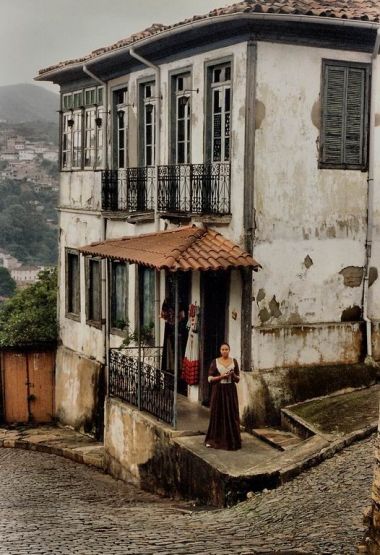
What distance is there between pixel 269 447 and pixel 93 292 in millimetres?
8476

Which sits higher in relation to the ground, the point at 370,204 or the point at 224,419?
the point at 370,204

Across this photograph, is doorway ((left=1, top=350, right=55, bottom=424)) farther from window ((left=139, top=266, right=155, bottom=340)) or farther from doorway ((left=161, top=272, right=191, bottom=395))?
doorway ((left=161, top=272, right=191, bottom=395))

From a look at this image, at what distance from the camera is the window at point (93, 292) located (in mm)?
20516

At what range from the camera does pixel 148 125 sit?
1816cm

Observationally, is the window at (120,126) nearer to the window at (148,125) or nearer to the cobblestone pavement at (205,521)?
the window at (148,125)

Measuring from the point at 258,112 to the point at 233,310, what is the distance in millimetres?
3103

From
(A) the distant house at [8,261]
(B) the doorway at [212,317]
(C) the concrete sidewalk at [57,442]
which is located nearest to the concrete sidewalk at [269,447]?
(B) the doorway at [212,317]

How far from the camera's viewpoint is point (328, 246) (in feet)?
49.3

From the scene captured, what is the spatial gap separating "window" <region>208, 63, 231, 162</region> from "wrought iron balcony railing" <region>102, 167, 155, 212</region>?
231 cm

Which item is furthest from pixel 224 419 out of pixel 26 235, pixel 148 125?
Result: pixel 26 235

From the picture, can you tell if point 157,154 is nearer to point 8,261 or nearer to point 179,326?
point 179,326

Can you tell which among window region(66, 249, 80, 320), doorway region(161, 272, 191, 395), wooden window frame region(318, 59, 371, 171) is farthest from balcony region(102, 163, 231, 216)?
window region(66, 249, 80, 320)

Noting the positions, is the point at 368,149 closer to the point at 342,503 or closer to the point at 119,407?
the point at 119,407

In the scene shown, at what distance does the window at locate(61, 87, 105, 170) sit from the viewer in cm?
2038
